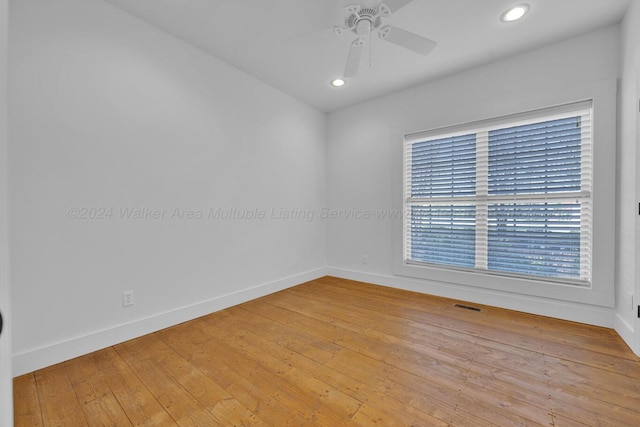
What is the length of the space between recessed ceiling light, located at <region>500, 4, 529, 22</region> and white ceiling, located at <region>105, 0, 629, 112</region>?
0.16 ft

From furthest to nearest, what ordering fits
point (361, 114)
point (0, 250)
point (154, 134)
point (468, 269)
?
point (361, 114)
point (468, 269)
point (154, 134)
point (0, 250)

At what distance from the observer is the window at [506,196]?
259 cm

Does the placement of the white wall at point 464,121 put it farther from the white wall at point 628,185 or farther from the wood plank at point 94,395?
the wood plank at point 94,395

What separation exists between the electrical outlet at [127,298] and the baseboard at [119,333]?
0.16m

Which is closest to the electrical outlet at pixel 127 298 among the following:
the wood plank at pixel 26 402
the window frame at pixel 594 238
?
the wood plank at pixel 26 402

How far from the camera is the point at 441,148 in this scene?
341 centimetres

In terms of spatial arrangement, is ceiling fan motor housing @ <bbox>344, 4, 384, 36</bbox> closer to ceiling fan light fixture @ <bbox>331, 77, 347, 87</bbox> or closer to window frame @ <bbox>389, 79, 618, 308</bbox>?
ceiling fan light fixture @ <bbox>331, 77, 347, 87</bbox>

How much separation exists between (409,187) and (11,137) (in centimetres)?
371

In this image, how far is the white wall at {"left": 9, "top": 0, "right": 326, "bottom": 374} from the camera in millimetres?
1833

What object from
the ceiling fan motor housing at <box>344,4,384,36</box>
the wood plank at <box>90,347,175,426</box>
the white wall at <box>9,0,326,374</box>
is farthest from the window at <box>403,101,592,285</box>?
the wood plank at <box>90,347,175,426</box>

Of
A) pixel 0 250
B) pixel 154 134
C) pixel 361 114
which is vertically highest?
pixel 361 114

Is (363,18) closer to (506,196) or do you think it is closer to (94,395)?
(506,196)

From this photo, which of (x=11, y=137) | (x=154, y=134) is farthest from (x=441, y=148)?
(x=11, y=137)

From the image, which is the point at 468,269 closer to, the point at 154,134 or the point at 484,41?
the point at 484,41
